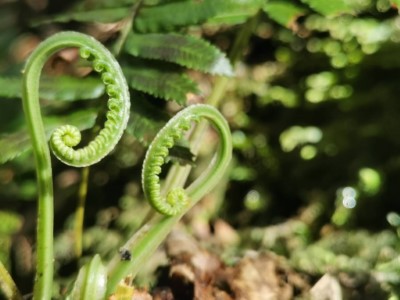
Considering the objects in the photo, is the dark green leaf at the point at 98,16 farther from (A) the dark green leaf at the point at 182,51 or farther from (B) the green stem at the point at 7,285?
(B) the green stem at the point at 7,285

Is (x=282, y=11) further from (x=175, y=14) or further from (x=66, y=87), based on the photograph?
(x=66, y=87)

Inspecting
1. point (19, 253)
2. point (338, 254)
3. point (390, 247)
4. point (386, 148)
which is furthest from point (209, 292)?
point (386, 148)

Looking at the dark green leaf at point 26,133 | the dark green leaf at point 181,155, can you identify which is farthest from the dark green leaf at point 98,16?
the dark green leaf at point 181,155

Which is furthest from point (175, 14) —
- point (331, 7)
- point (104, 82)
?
point (104, 82)

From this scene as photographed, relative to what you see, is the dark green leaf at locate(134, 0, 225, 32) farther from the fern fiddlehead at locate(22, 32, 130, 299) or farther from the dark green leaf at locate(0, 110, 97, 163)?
the fern fiddlehead at locate(22, 32, 130, 299)

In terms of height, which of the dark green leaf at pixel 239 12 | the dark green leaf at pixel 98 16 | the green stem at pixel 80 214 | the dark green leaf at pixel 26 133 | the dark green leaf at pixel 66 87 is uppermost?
the dark green leaf at pixel 239 12

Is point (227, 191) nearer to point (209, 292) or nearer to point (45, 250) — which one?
point (209, 292)

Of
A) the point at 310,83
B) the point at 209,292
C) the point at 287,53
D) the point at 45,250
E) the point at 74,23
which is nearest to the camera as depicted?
the point at 45,250
